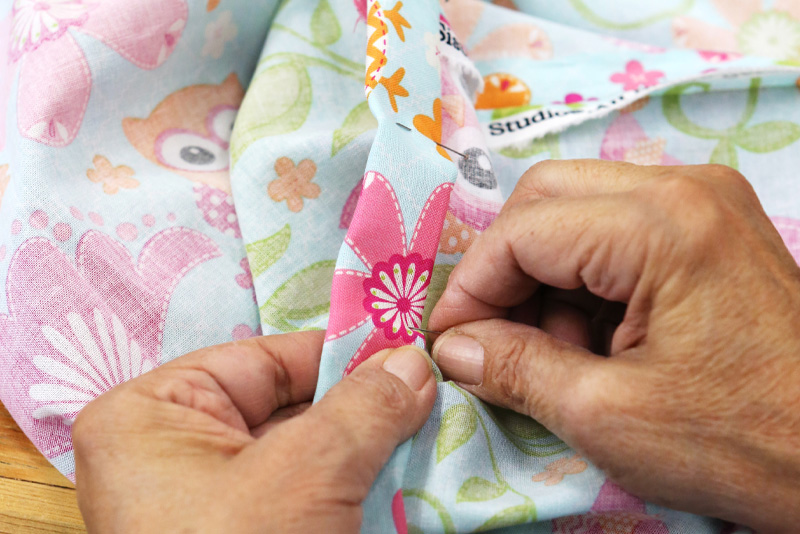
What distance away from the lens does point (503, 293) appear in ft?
2.28

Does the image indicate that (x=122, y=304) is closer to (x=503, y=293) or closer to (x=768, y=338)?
(x=503, y=293)

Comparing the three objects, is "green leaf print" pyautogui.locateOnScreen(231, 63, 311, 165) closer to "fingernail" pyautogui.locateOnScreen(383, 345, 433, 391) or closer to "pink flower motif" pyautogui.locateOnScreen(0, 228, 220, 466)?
"pink flower motif" pyautogui.locateOnScreen(0, 228, 220, 466)

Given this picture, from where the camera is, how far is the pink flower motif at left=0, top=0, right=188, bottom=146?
31.4 inches

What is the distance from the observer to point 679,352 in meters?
0.56

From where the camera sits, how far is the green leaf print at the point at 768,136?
0.95m

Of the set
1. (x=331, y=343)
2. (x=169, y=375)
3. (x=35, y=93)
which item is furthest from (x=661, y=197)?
(x=35, y=93)

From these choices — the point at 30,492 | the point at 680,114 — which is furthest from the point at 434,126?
the point at 30,492

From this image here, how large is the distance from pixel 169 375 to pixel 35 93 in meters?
0.47

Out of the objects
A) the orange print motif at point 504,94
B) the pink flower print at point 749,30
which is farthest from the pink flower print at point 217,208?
the pink flower print at point 749,30

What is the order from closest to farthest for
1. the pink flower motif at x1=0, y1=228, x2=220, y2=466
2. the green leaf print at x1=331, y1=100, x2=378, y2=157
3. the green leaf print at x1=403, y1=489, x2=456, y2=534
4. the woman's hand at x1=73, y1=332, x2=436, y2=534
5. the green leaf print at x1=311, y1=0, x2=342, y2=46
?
the woman's hand at x1=73, y1=332, x2=436, y2=534
the green leaf print at x1=403, y1=489, x2=456, y2=534
the pink flower motif at x1=0, y1=228, x2=220, y2=466
the green leaf print at x1=331, y1=100, x2=378, y2=157
the green leaf print at x1=311, y1=0, x2=342, y2=46

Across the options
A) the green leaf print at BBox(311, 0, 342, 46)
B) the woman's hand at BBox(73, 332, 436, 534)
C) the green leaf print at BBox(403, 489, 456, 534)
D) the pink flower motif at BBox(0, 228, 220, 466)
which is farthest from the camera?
the green leaf print at BBox(311, 0, 342, 46)

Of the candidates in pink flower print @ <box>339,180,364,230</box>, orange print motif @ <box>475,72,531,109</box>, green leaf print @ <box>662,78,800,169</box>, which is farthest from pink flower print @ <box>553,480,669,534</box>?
orange print motif @ <box>475,72,531,109</box>

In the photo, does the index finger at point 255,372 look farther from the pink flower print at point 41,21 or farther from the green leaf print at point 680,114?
the green leaf print at point 680,114

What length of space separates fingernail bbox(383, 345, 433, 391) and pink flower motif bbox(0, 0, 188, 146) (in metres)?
0.54
